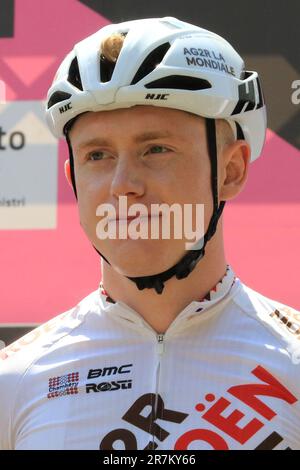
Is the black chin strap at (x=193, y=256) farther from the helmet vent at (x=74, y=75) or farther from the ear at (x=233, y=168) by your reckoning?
the helmet vent at (x=74, y=75)

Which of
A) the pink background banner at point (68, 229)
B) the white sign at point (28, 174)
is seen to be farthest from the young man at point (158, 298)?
the white sign at point (28, 174)

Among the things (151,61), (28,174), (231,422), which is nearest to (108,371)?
(231,422)

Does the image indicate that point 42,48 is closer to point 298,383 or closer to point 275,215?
point 275,215

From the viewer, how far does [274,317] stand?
2.09m

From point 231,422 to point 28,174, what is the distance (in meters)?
1.38

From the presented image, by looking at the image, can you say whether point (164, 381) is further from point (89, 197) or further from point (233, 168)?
point (233, 168)

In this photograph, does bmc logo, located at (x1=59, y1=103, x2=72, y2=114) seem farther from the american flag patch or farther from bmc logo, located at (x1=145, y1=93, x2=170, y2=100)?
the american flag patch

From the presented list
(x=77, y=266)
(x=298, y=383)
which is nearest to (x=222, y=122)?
(x=298, y=383)

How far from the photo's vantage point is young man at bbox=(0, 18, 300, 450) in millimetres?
1950

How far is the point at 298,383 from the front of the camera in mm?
1942

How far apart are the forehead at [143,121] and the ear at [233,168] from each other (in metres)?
0.14

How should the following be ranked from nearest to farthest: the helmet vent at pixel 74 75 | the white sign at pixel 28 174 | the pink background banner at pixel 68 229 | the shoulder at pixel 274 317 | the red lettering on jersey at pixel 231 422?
the red lettering on jersey at pixel 231 422 < the shoulder at pixel 274 317 < the helmet vent at pixel 74 75 < the pink background banner at pixel 68 229 < the white sign at pixel 28 174

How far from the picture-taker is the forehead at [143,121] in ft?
6.47

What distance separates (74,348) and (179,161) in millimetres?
532
